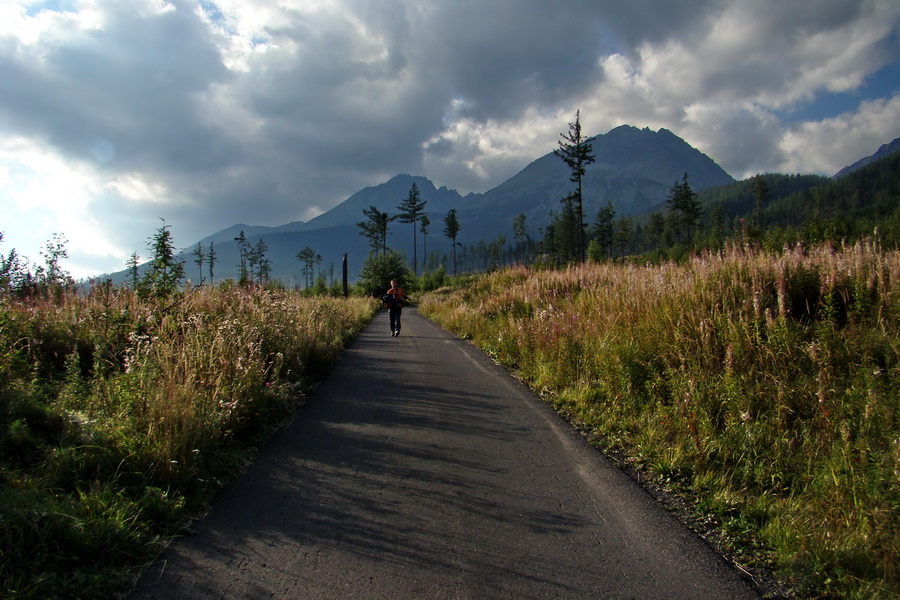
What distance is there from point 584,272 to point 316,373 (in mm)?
7385

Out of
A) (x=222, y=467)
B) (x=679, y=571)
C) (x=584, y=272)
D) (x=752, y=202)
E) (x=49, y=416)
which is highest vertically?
(x=752, y=202)

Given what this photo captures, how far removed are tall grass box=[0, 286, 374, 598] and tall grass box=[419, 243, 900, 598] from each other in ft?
11.5

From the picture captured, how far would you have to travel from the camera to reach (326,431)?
171 inches

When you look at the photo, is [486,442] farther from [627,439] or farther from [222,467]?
[222,467]

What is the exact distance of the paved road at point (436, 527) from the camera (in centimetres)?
213

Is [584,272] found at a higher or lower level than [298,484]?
higher

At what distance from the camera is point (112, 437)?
3172mm

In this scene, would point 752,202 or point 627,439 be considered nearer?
point 627,439

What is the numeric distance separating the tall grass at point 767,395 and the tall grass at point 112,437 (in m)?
3.50

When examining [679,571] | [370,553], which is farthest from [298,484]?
[679,571]

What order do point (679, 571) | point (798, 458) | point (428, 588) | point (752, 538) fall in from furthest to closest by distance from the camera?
point (798, 458) → point (752, 538) → point (679, 571) → point (428, 588)

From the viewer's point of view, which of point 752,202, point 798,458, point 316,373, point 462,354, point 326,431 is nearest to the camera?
point 798,458

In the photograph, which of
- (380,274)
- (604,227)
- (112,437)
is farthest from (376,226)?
(112,437)

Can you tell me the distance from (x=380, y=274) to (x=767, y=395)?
130ft
